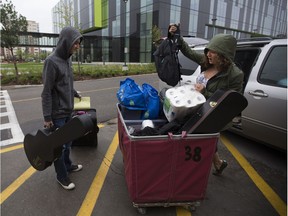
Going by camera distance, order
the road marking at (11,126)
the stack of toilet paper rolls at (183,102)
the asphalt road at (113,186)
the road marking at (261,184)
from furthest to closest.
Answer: the road marking at (11,126) < the road marking at (261,184) < the asphalt road at (113,186) < the stack of toilet paper rolls at (183,102)

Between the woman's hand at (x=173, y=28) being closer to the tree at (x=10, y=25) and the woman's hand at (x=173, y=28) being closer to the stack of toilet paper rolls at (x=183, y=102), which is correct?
the stack of toilet paper rolls at (x=183, y=102)

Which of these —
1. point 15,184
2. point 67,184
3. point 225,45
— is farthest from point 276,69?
point 15,184

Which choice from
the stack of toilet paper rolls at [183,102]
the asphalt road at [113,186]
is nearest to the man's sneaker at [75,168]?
the asphalt road at [113,186]

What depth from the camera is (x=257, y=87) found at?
12.1 feet

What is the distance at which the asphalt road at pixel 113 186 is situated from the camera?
106 inches

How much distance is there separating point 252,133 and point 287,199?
1239 millimetres

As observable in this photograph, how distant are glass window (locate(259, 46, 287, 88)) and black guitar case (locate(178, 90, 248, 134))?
65.9 inches

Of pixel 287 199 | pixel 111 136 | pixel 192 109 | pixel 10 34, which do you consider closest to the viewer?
pixel 192 109

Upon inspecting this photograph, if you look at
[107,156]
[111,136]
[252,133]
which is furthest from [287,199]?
[111,136]

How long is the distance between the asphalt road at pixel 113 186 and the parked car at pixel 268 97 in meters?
0.51

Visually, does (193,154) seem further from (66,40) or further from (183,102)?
(66,40)

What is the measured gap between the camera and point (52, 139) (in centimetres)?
247

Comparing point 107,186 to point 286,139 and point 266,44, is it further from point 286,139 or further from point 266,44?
point 266,44

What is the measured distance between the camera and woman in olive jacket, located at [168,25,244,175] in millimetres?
2418
